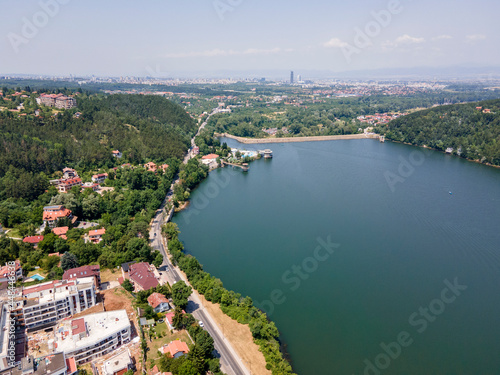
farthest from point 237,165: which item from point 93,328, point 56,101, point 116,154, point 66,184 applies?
point 93,328

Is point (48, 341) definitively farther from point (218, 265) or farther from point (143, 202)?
point (143, 202)

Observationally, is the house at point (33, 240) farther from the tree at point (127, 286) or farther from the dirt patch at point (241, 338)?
the dirt patch at point (241, 338)

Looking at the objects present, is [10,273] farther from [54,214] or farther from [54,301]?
[54,214]

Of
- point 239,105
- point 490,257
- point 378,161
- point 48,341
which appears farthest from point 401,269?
point 239,105

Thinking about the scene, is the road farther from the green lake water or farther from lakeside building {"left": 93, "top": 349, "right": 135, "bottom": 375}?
lakeside building {"left": 93, "top": 349, "right": 135, "bottom": 375}

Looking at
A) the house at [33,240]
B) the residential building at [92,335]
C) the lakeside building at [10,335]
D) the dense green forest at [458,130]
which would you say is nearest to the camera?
the lakeside building at [10,335]

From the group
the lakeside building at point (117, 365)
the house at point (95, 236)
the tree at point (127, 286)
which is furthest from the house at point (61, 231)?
the lakeside building at point (117, 365)

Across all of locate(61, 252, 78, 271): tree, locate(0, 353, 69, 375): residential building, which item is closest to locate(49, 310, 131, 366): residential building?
locate(0, 353, 69, 375): residential building
